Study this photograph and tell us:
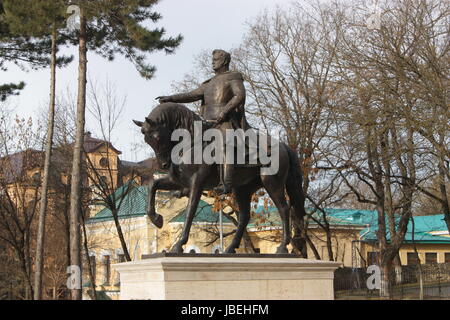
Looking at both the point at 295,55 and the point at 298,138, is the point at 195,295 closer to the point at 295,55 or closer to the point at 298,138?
the point at 298,138

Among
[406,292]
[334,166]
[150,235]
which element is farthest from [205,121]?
[150,235]

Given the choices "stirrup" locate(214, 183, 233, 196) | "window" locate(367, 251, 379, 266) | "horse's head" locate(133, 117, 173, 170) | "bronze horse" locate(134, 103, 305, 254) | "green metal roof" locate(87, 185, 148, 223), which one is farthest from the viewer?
"window" locate(367, 251, 379, 266)

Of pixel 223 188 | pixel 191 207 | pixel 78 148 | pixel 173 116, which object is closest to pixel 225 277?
pixel 191 207

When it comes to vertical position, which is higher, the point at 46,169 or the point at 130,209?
the point at 46,169

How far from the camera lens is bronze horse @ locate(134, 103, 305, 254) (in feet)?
30.7

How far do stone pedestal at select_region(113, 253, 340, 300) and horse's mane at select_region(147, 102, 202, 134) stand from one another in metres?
1.82

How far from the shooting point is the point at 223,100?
10.2m

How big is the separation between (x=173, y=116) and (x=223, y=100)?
1.05m

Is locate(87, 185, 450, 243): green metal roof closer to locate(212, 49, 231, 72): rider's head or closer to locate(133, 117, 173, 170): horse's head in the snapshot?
locate(212, 49, 231, 72): rider's head

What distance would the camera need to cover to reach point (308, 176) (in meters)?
26.3

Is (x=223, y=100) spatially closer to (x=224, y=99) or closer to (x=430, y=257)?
(x=224, y=99)

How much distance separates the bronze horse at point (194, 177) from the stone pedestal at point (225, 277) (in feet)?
1.92

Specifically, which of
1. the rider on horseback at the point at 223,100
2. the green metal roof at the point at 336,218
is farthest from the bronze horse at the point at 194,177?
the green metal roof at the point at 336,218

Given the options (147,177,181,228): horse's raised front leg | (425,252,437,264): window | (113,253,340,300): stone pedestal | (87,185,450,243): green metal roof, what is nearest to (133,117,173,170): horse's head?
(147,177,181,228): horse's raised front leg
